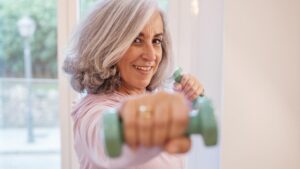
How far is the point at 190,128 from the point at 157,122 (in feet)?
0.19

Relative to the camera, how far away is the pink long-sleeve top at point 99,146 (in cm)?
66

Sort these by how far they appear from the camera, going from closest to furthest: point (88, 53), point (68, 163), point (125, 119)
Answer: point (125, 119) < point (88, 53) < point (68, 163)

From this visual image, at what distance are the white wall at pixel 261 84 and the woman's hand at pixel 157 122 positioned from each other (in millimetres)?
1193

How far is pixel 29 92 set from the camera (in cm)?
187

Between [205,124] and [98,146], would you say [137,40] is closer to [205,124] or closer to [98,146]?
[98,146]

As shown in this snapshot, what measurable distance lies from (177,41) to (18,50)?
802 mm

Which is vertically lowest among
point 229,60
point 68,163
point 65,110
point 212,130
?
point 68,163

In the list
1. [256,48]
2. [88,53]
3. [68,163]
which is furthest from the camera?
[68,163]

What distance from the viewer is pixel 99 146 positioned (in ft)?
2.48

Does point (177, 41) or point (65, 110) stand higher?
point (177, 41)

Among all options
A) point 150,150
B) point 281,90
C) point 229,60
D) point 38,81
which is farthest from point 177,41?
point 150,150

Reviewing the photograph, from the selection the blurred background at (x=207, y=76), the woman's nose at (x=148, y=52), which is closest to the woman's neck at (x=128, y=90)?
the woman's nose at (x=148, y=52)

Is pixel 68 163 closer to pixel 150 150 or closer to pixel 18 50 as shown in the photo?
pixel 18 50

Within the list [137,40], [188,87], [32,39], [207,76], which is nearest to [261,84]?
[207,76]
